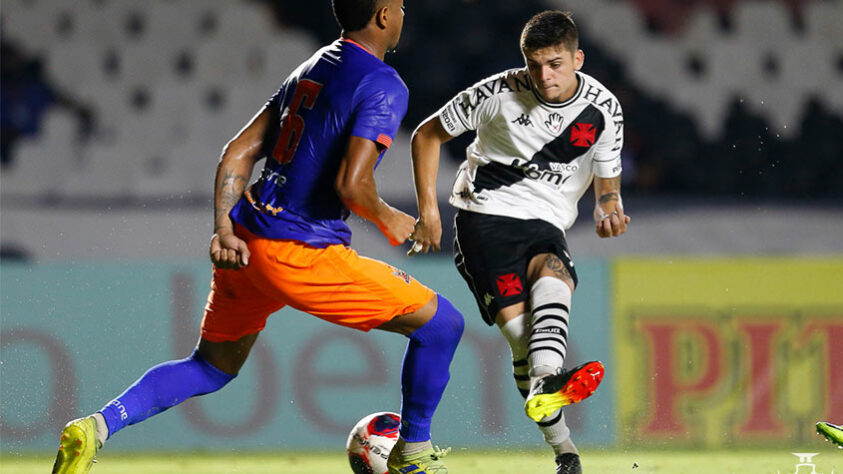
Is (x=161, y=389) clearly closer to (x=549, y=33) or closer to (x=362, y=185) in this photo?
(x=362, y=185)

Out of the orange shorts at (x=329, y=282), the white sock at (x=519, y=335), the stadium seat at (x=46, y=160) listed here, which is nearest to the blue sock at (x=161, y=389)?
the orange shorts at (x=329, y=282)

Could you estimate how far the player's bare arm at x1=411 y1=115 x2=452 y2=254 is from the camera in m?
4.03

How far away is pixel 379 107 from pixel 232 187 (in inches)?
25.5

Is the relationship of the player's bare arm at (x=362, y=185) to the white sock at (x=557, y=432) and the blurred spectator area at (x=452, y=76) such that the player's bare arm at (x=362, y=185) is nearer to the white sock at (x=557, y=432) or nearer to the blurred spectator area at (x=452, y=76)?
the white sock at (x=557, y=432)

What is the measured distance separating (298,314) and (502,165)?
244 cm

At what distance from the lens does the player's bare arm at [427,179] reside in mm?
4027

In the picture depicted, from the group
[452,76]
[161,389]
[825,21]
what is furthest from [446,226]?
[825,21]

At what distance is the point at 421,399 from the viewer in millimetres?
4078

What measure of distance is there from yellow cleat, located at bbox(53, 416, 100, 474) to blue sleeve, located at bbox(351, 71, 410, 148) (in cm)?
141

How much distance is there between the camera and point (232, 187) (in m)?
3.96

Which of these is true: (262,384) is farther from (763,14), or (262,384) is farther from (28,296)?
(763,14)

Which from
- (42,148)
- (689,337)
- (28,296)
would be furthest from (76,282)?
(689,337)

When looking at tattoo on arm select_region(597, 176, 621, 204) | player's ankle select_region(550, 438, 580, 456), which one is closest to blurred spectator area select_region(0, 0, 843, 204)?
tattoo on arm select_region(597, 176, 621, 204)

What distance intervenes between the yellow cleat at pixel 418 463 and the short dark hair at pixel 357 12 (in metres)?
1.59
